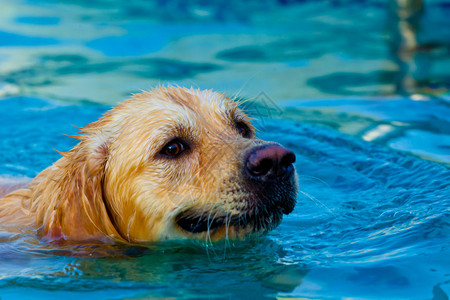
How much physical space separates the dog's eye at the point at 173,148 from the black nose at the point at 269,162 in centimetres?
60

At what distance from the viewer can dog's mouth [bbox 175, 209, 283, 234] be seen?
4258 millimetres

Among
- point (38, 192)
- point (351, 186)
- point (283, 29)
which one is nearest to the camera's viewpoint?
point (38, 192)

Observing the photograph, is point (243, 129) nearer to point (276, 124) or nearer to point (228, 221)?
point (228, 221)

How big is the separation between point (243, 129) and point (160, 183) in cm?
90

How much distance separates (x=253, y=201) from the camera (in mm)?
4207

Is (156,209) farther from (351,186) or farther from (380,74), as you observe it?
(380,74)

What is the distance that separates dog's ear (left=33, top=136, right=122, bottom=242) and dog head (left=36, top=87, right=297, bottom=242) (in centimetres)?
1

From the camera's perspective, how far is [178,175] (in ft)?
14.6

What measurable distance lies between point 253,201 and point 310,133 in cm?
340

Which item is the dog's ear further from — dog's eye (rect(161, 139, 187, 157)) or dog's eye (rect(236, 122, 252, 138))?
dog's eye (rect(236, 122, 252, 138))

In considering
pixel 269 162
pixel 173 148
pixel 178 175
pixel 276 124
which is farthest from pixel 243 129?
pixel 276 124

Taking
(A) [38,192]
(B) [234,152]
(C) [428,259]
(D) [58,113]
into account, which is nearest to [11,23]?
(D) [58,113]

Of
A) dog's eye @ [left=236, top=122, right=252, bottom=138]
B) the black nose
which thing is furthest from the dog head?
dog's eye @ [left=236, top=122, right=252, bottom=138]

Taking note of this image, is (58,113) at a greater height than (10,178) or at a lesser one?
greater
